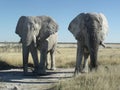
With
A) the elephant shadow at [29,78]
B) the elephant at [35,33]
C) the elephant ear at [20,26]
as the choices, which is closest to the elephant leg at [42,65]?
the elephant at [35,33]

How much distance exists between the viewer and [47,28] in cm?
2173

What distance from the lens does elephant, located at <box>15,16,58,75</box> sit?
20.6 meters

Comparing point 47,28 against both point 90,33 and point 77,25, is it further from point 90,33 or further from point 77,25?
point 90,33

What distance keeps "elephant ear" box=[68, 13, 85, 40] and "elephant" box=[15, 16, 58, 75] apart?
1.58 m

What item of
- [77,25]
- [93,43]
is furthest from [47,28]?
[93,43]

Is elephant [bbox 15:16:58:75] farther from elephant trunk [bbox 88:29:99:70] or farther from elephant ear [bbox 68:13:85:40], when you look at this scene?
elephant trunk [bbox 88:29:99:70]

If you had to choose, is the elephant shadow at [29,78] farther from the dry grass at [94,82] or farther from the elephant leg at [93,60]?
the dry grass at [94,82]

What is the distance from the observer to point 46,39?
2192 cm

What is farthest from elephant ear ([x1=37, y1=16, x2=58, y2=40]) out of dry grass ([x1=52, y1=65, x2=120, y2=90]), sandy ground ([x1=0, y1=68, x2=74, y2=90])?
dry grass ([x1=52, y1=65, x2=120, y2=90])

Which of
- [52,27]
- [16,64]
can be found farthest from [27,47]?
[16,64]

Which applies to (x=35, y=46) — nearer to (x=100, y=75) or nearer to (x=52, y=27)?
(x=52, y=27)

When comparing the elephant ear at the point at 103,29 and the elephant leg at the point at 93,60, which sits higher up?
the elephant ear at the point at 103,29

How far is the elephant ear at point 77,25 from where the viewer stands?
19.2 metres

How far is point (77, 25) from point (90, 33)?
64.4 inches
